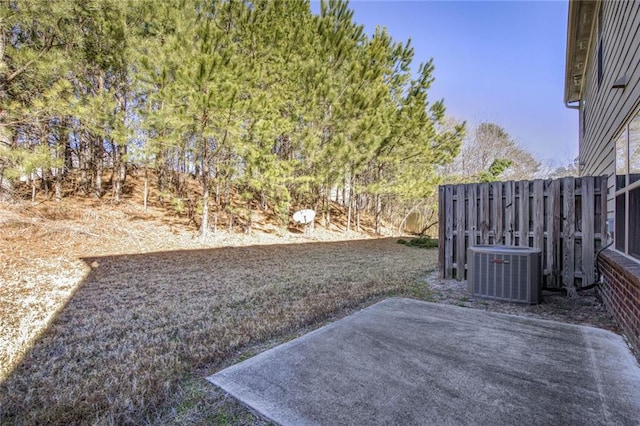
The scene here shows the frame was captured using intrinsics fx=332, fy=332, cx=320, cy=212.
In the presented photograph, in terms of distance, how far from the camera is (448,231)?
16.8 feet

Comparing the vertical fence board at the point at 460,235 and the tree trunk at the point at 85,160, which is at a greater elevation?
the tree trunk at the point at 85,160

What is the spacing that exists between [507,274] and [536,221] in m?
1.08

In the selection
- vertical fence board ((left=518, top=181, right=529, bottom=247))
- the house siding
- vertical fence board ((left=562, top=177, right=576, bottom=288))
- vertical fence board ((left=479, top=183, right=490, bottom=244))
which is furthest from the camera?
vertical fence board ((left=479, top=183, right=490, bottom=244))

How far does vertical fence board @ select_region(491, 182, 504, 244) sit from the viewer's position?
4652 mm

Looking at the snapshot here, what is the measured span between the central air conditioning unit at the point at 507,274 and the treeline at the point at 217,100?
20.4 feet

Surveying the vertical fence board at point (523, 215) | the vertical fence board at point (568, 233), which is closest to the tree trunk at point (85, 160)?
the vertical fence board at point (523, 215)

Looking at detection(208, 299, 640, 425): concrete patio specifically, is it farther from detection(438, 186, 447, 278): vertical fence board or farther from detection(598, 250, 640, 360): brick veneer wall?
detection(438, 186, 447, 278): vertical fence board

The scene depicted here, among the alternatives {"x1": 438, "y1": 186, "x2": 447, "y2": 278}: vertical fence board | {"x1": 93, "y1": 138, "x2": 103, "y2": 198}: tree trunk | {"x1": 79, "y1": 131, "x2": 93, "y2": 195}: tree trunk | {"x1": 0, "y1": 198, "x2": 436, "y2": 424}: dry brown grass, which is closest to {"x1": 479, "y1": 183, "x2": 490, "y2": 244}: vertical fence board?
{"x1": 438, "y1": 186, "x2": 447, "y2": 278}: vertical fence board

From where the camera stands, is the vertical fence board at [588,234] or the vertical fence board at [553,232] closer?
the vertical fence board at [588,234]

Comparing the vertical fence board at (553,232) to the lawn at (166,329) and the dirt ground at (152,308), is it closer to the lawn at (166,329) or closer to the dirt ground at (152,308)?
the dirt ground at (152,308)

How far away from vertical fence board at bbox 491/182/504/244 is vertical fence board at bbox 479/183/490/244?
0.09 metres

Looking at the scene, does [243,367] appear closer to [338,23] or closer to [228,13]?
[228,13]

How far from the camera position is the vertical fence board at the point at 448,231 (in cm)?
509

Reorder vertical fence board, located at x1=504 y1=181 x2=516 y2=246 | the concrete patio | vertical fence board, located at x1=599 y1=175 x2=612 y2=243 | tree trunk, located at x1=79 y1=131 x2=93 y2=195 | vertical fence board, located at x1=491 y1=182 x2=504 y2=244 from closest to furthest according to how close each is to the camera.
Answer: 1. the concrete patio
2. vertical fence board, located at x1=599 y1=175 x2=612 y2=243
3. vertical fence board, located at x1=504 y1=181 x2=516 y2=246
4. vertical fence board, located at x1=491 y1=182 x2=504 y2=244
5. tree trunk, located at x1=79 y1=131 x2=93 y2=195
